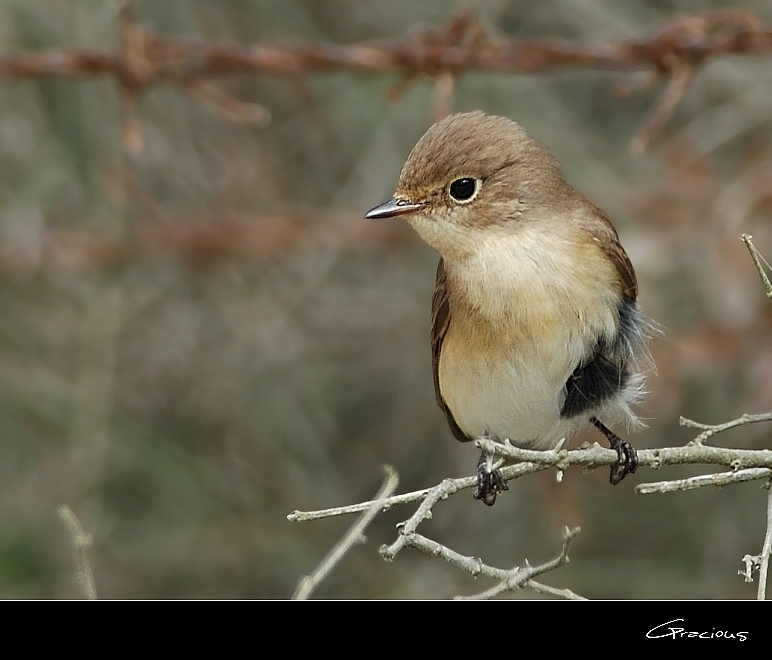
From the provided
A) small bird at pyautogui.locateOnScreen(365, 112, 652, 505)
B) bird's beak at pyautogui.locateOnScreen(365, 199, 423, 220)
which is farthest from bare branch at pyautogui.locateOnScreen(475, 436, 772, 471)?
bird's beak at pyautogui.locateOnScreen(365, 199, 423, 220)

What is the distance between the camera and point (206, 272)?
720cm

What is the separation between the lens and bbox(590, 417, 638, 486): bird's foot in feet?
12.2

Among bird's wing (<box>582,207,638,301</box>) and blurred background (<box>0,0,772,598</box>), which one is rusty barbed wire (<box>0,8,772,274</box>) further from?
blurred background (<box>0,0,772,598</box>)

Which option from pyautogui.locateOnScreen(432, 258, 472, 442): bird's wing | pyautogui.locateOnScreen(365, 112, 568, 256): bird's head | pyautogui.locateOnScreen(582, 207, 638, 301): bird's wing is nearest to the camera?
pyautogui.locateOnScreen(365, 112, 568, 256): bird's head

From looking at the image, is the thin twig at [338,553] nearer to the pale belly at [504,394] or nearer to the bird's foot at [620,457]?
the bird's foot at [620,457]

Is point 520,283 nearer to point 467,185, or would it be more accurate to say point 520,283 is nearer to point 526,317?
point 526,317

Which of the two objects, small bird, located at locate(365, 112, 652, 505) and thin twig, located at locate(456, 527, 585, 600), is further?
small bird, located at locate(365, 112, 652, 505)

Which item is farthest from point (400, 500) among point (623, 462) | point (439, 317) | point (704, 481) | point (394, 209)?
point (439, 317)

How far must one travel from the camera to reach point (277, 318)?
7.41 meters

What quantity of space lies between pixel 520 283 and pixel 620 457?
2.72ft

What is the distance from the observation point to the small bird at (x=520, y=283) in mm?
4062

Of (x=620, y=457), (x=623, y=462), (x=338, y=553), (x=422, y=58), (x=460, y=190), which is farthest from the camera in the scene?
(x=422, y=58)

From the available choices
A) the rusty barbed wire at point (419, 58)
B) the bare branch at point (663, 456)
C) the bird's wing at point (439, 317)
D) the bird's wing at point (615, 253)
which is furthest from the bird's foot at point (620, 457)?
the rusty barbed wire at point (419, 58)

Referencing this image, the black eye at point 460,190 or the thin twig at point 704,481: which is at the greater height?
the black eye at point 460,190
